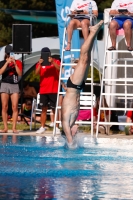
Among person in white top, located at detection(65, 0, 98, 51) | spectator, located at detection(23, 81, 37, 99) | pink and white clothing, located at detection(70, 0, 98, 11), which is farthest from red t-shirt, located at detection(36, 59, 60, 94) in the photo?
spectator, located at detection(23, 81, 37, 99)

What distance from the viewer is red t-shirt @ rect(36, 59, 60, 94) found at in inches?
637

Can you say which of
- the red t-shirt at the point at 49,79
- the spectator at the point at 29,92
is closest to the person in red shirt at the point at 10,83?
the red t-shirt at the point at 49,79

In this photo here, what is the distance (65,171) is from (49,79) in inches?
346

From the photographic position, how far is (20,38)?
64.3 feet

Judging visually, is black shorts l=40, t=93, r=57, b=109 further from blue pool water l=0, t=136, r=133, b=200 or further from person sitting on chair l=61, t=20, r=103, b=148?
person sitting on chair l=61, t=20, r=103, b=148

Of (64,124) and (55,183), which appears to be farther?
(64,124)

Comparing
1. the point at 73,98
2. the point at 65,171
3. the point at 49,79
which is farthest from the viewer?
the point at 49,79

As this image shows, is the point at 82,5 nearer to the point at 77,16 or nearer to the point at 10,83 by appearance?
the point at 77,16

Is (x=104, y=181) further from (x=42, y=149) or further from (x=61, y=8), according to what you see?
(x=61, y=8)

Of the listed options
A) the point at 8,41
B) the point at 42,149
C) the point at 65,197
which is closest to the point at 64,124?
the point at 42,149

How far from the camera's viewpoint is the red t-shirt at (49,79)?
53.1 feet

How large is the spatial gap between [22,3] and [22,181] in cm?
3604

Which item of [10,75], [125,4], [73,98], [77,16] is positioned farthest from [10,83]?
[73,98]

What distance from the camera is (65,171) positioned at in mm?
7625
